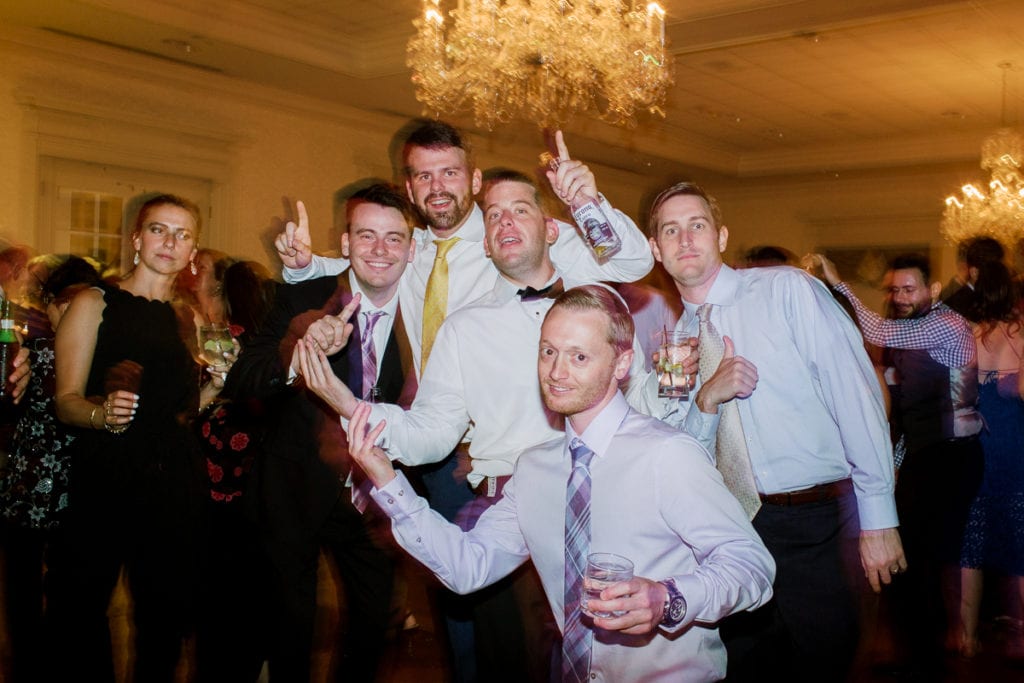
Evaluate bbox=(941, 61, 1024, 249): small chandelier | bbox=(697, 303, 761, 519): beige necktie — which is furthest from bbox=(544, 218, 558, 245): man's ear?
bbox=(941, 61, 1024, 249): small chandelier

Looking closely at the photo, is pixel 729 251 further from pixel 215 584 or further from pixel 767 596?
pixel 767 596

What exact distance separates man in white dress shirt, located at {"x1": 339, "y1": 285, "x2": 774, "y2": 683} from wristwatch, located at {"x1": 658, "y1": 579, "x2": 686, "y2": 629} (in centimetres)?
15

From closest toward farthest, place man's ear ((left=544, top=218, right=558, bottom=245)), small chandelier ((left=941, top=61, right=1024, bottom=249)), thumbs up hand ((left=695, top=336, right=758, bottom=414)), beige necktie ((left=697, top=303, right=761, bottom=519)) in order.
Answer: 1. thumbs up hand ((left=695, top=336, right=758, bottom=414))
2. beige necktie ((left=697, top=303, right=761, bottom=519))
3. man's ear ((left=544, top=218, right=558, bottom=245))
4. small chandelier ((left=941, top=61, right=1024, bottom=249))

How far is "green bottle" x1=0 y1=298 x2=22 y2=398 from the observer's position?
128 inches

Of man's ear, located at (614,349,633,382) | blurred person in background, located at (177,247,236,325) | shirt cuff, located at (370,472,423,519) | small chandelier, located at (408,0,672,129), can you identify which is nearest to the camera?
shirt cuff, located at (370,472,423,519)

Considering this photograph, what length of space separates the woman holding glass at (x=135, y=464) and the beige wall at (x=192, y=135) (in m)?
2.90

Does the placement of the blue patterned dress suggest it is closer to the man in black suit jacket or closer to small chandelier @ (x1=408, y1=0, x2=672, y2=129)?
small chandelier @ (x1=408, y1=0, x2=672, y2=129)

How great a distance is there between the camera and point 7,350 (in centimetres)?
326

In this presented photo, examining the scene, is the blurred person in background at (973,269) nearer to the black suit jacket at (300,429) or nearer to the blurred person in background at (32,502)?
the black suit jacket at (300,429)

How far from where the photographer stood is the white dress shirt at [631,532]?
1891 mm

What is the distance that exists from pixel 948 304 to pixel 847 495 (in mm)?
2289

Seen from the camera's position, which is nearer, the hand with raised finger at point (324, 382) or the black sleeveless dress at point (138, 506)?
the hand with raised finger at point (324, 382)

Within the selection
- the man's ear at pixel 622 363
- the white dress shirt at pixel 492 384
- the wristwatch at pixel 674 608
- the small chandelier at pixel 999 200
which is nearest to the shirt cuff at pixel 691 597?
the wristwatch at pixel 674 608

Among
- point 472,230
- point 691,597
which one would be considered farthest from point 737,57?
point 691,597
